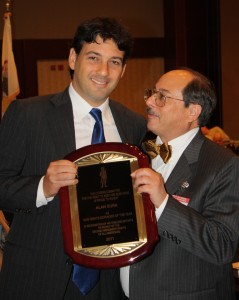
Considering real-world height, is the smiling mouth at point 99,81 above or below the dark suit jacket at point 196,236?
above

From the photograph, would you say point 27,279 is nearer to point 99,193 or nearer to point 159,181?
point 99,193

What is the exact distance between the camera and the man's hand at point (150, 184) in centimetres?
154

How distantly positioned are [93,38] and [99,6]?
4988 millimetres

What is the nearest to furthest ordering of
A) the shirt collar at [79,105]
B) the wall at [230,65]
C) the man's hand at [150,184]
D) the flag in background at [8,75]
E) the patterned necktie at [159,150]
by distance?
the man's hand at [150,184]
the patterned necktie at [159,150]
the shirt collar at [79,105]
the flag in background at [8,75]
the wall at [230,65]

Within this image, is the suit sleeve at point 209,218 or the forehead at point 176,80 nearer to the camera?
the suit sleeve at point 209,218

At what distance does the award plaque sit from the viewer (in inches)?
62.4

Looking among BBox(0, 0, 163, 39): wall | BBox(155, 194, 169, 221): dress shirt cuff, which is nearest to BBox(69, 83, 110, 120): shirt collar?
BBox(155, 194, 169, 221): dress shirt cuff

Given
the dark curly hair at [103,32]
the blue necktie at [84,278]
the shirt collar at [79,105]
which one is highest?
the dark curly hair at [103,32]

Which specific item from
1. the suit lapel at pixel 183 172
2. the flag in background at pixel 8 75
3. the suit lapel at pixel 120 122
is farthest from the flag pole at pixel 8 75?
the suit lapel at pixel 183 172

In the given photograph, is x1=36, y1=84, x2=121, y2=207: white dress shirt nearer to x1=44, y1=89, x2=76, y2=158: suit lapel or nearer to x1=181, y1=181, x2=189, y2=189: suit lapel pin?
x1=44, y1=89, x2=76, y2=158: suit lapel

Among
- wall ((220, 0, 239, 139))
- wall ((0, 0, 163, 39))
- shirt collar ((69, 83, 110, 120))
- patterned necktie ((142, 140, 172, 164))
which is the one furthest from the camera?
wall ((220, 0, 239, 139))

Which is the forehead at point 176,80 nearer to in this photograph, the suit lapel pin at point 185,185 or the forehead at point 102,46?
the forehead at point 102,46

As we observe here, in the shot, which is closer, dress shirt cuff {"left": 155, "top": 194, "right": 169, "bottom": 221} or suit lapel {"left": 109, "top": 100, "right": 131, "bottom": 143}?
dress shirt cuff {"left": 155, "top": 194, "right": 169, "bottom": 221}

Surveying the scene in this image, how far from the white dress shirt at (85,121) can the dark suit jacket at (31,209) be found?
49 millimetres
